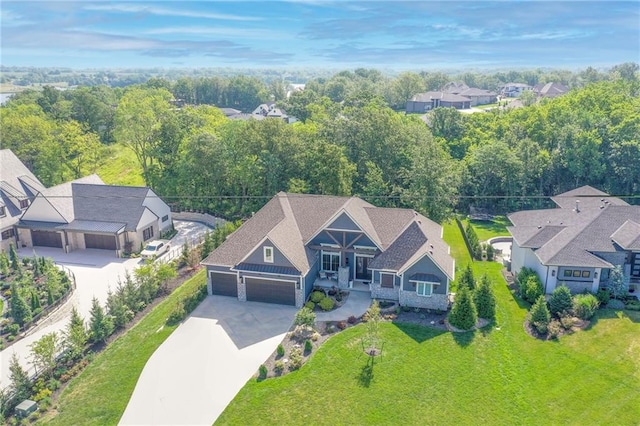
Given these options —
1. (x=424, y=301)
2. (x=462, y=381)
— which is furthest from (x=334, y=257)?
(x=462, y=381)

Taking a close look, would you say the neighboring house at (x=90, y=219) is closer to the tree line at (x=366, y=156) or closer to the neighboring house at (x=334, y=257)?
the tree line at (x=366, y=156)

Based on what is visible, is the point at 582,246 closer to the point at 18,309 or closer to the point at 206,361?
the point at 206,361

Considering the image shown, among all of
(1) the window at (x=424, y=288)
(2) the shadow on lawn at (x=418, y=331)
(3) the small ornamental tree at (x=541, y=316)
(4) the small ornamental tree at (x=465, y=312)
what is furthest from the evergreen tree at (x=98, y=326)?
(3) the small ornamental tree at (x=541, y=316)

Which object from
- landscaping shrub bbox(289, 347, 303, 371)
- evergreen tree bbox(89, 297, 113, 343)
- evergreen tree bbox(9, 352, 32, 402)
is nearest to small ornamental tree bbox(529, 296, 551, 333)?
landscaping shrub bbox(289, 347, 303, 371)

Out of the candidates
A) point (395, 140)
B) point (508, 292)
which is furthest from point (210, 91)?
→ point (508, 292)

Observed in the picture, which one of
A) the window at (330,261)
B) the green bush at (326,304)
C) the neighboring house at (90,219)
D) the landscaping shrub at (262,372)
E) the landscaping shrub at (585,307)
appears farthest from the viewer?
the neighboring house at (90,219)

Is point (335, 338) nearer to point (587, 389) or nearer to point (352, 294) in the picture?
point (352, 294)
